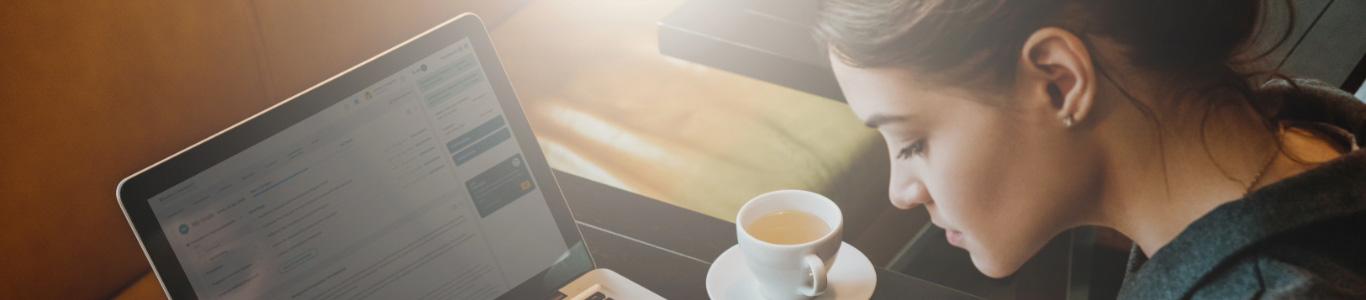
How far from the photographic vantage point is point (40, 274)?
26.5 inches

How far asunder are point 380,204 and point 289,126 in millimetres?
80

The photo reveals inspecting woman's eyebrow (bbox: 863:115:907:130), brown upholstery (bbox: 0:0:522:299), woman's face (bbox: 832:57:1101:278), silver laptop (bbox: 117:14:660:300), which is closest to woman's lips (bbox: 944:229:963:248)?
woman's face (bbox: 832:57:1101:278)

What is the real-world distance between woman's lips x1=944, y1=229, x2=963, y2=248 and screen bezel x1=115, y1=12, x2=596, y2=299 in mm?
341

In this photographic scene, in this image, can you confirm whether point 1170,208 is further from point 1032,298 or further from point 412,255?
point 412,255

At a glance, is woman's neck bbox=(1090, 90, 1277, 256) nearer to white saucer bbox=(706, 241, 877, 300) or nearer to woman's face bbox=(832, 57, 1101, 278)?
woman's face bbox=(832, 57, 1101, 278)

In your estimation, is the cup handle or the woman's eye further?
the woman's eye

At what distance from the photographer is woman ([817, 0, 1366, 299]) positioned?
22.6 inches

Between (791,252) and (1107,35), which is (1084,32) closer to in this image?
(1107,35)

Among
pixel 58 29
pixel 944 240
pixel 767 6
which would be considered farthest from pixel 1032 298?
pixel 58 29

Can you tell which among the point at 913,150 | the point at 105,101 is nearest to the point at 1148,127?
the point at 913,150

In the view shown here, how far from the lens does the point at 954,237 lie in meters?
0.72

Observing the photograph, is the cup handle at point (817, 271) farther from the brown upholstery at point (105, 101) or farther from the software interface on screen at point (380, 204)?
the brown upholstery at point (105, 101)

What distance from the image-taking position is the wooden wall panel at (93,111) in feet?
2.04

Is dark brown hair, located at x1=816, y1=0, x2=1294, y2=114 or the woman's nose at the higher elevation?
dark brown hair, located at x1=816, y1=0, x2=1294, y2=114
